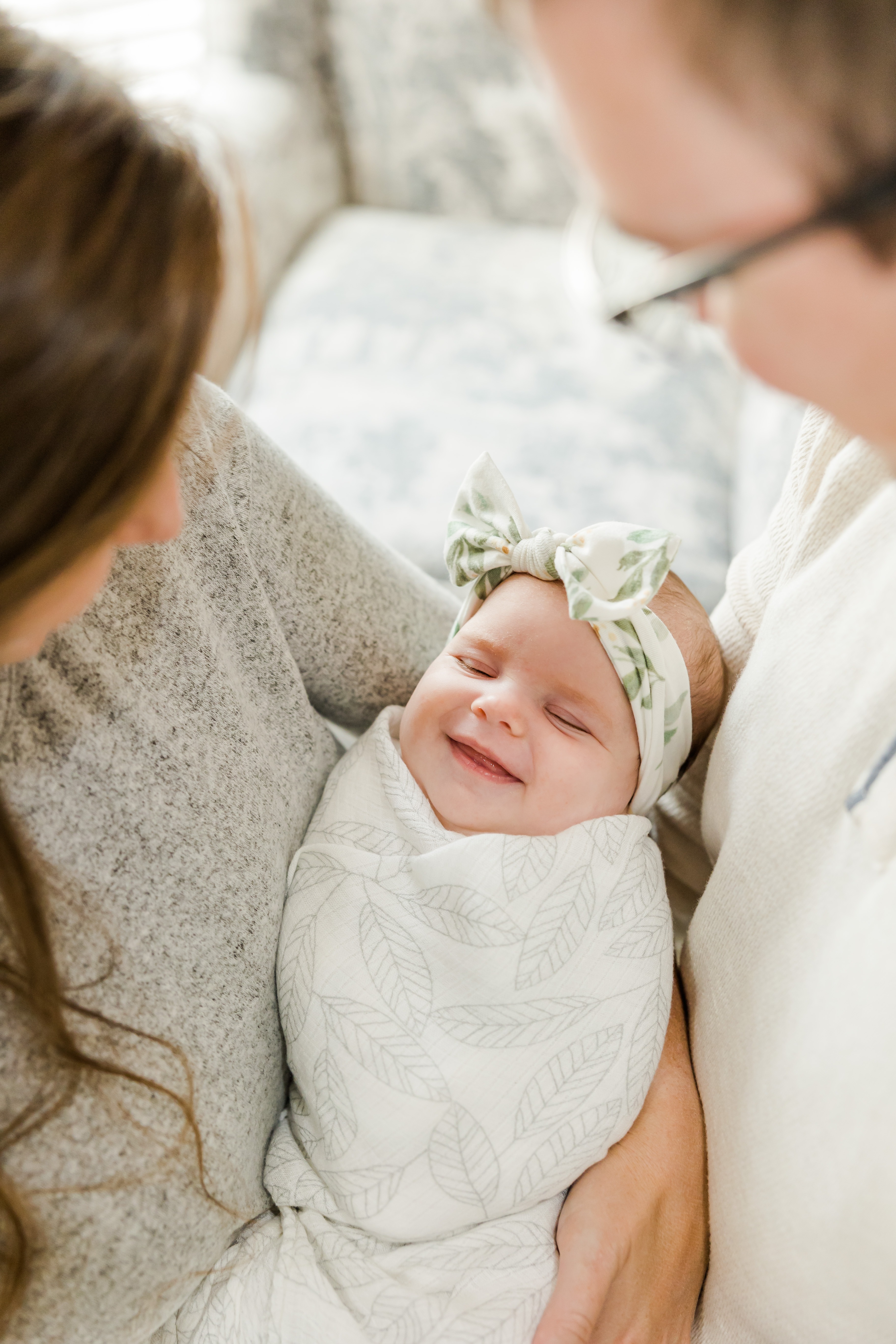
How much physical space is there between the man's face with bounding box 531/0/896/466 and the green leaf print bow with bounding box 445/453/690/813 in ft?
1.44

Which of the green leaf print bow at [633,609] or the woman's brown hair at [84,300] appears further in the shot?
the green leaf print bow at [633,609]

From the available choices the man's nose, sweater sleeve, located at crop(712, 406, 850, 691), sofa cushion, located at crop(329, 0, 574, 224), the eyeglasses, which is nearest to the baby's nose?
the man's nose

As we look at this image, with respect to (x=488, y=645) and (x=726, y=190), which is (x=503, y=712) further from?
(x=726, y=190)

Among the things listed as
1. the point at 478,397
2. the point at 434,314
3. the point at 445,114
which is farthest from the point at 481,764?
the point at 445,114

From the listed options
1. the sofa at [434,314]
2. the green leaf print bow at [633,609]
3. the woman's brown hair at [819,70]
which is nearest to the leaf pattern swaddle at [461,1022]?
the green leaf print bow at [633,609]

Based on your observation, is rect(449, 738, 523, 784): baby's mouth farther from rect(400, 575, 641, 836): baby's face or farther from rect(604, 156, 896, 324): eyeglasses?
rect(604, 156, 896, 324): eyeglasses

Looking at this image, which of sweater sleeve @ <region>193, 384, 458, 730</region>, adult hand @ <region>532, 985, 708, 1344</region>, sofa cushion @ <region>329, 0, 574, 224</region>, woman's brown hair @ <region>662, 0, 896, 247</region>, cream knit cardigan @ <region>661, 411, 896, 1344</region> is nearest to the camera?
woman's brown hair @ <region>662, 0, 896, 247</region>

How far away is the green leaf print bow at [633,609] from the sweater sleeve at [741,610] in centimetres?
6

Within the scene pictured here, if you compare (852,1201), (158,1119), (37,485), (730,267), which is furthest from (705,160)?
(158,1119)

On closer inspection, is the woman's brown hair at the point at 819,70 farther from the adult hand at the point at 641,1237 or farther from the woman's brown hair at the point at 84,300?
the adult hand at the point at 641,1237

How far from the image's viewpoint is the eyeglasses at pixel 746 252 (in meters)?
0.43

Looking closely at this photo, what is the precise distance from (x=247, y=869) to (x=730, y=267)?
2.09 feet

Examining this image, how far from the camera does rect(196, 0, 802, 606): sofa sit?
1.74 meters

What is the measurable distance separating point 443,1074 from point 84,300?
68 cm
